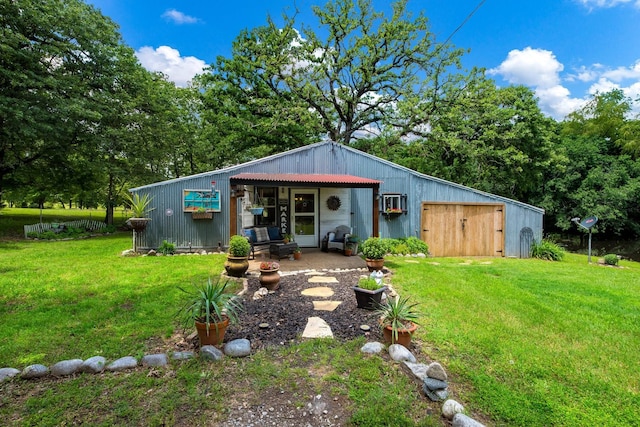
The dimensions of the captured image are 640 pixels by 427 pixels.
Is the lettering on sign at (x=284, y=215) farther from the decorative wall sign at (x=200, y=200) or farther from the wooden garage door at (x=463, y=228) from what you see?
the wooden garage door at (x=463, y=228)

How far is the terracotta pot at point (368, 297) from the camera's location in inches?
167

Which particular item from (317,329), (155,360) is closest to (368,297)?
(317,329)

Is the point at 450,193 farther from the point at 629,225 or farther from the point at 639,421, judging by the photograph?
the point at 629,225

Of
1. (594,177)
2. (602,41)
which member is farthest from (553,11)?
(594,177)

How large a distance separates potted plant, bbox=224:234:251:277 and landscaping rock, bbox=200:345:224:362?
3.00 meters

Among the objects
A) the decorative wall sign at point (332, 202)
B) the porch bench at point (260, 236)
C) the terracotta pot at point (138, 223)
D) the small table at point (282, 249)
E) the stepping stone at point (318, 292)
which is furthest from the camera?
the decorative wall sign at point (332, 202)

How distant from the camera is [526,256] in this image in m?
11.5

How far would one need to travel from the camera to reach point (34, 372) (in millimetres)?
2750

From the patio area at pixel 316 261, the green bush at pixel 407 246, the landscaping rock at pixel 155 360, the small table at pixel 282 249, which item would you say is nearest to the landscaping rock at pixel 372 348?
the landscaping rock at pixel 155 360

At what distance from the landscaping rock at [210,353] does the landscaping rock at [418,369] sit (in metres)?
1.87

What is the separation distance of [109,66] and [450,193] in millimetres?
16791

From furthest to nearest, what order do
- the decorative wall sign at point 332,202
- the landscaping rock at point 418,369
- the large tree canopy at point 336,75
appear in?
the large tree canopy at point 336,75 < the decorative wall sign at point 332,202 < the landscaping rock at point 418,369

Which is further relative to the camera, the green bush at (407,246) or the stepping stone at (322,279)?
the green bush at (407,246)

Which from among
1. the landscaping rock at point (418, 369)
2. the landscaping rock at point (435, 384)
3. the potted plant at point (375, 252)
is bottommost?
the landscaping rock at point (418, 369)
